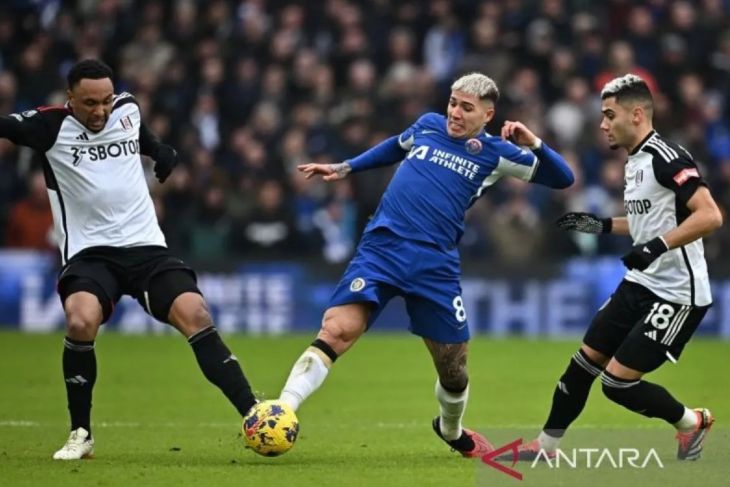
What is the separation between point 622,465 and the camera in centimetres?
926

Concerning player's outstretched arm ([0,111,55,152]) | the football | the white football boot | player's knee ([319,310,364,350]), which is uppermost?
player's outstretched arm ([0,111,55,152])

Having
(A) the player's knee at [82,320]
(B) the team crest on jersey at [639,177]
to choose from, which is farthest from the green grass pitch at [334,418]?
(B) the team crest on jersey at [639,177]

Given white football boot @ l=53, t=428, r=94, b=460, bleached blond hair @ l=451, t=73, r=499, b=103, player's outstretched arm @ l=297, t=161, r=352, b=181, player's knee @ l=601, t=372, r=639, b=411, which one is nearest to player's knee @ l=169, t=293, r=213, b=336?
white football boot @ l=53, t=428, r=94, b=460

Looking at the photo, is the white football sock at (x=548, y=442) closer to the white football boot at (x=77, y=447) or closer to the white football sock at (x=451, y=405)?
the white football sock at (x=451, y=405)

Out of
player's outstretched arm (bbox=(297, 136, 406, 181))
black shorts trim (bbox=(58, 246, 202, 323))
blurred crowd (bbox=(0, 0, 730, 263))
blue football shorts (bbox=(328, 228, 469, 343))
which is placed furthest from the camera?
blurred crowd (bbox=(0, 0, 730, 263))

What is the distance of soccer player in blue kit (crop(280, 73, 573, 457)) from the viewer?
9.34 meters

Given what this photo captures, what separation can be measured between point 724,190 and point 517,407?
29.0 ft

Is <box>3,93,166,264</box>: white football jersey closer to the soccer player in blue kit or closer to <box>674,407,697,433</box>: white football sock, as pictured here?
the soccer player in blue kit

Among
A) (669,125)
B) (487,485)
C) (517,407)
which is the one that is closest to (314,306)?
(669,125)

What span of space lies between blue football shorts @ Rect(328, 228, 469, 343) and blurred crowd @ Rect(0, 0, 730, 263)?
11039mm

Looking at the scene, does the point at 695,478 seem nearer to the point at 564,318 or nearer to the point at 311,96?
the point at 564,318

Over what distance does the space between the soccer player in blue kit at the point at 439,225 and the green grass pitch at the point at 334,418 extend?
0.83m

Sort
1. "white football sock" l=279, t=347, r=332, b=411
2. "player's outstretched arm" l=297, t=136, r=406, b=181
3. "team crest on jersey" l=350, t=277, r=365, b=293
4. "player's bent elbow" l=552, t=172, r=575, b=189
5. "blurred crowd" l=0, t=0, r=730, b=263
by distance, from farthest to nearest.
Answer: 1. "blurred crowd" l=0, t=0, r=730, b=263
2. "player's outstretched arm" l=297, t=136, r=406, b=181
3. "player's bent elbow" l=552, t=172, r=575, b=189
4. "team crest on jersey" l=350, t=277, r=365, b=293
5. "white football sock" l=279, t=347, r=332, b=411

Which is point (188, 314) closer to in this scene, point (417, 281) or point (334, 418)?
point (417, 281)
